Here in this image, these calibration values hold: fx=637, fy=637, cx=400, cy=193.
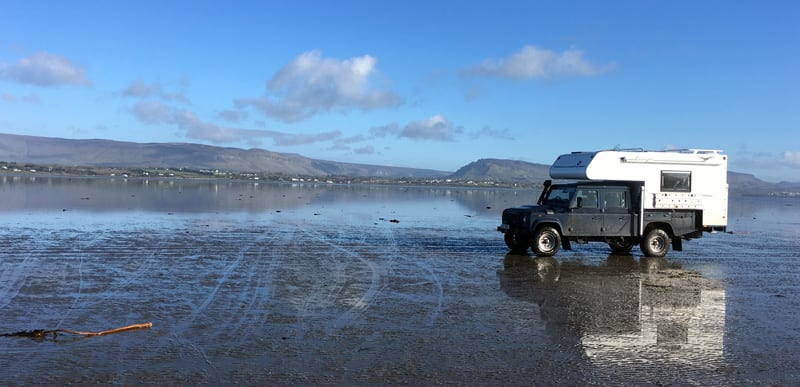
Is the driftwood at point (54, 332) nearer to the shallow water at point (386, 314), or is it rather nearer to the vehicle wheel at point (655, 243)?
the shallow water at point (386, 314)

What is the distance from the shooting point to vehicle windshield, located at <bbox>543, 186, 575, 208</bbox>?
1811 cm

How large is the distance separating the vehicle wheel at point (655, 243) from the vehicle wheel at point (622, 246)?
560 mm

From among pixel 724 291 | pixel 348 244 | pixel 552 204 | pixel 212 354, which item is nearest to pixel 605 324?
pixel 724 291

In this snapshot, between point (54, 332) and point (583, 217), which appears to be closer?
point (54, 332)

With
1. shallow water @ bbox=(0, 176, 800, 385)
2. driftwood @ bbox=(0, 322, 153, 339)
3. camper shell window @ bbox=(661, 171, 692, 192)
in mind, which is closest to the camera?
shallow water @ bbox=(0, 176, 800, 385)

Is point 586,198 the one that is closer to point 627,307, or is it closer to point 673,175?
point 673,175

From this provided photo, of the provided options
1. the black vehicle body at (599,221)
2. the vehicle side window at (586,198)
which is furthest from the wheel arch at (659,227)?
the vehicle side window at (586,198)

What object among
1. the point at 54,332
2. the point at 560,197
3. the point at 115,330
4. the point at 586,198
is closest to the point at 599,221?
the point at 586,198

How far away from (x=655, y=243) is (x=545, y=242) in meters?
3.35

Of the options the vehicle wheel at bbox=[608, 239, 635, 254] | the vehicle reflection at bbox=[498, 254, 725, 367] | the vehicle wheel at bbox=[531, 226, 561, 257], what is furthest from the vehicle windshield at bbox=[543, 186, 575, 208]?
the vehicle reflection at bbox=[498, 254, 725, 367]

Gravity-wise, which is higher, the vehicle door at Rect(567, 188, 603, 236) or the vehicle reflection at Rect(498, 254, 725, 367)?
the vehicle door at Rect(567, 188, 603, 236)

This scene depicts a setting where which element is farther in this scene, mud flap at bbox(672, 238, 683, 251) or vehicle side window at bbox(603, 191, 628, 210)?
mud flap at bbox(672, 238, 683, 251)

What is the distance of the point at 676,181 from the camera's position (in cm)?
1827

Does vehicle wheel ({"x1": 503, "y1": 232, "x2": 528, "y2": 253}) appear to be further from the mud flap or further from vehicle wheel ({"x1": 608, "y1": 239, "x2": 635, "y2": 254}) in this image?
the mud flap
